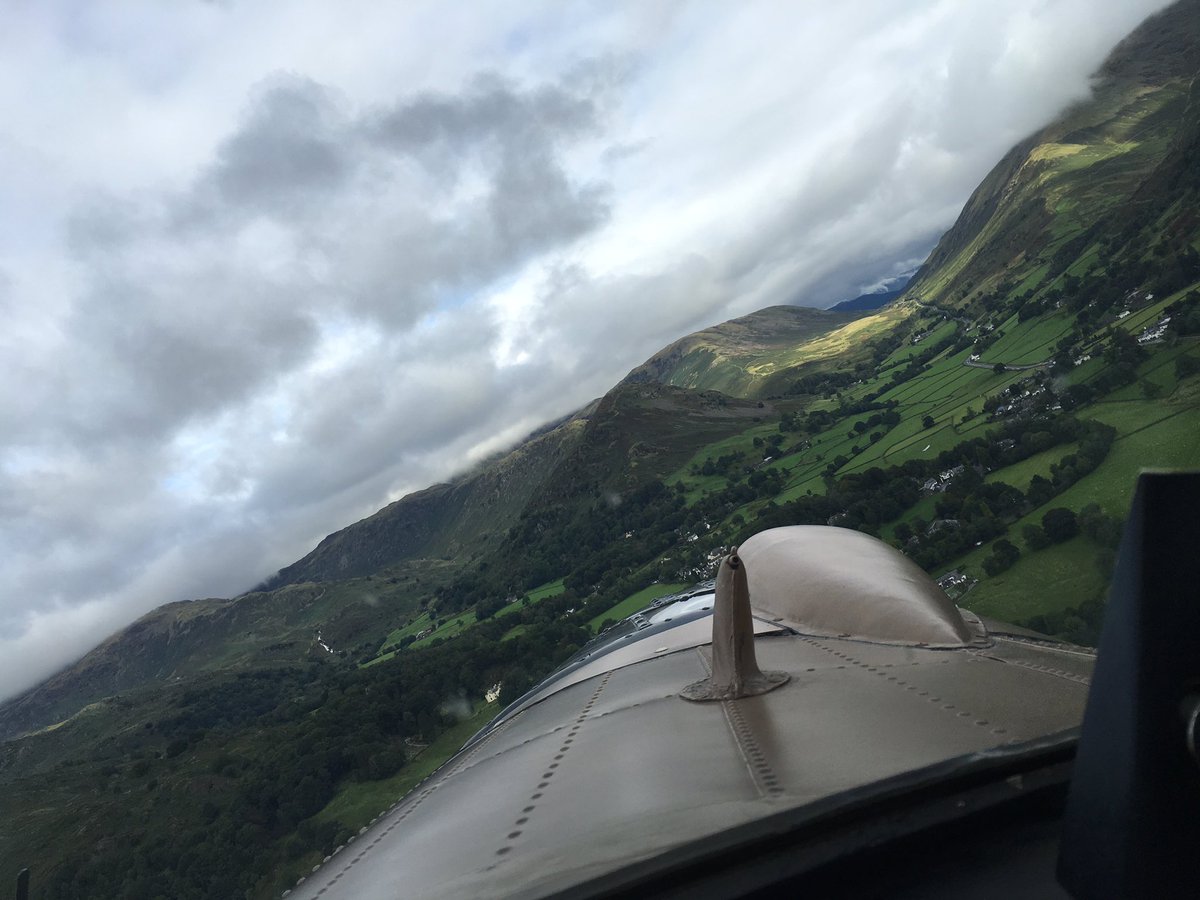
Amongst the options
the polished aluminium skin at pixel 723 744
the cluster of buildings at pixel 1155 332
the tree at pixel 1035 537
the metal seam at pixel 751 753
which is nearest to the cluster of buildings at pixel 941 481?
the cluster of buildings at pixel 1155 332

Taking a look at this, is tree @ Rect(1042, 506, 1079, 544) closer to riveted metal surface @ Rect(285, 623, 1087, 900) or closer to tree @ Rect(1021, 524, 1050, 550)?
tree @ Rect(1021, 524, 1050, 550)

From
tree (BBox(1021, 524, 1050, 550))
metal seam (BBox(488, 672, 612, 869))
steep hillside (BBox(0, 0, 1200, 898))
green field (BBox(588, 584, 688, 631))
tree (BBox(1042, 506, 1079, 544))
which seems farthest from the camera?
green field (BBox(588, 584, 688, 631))

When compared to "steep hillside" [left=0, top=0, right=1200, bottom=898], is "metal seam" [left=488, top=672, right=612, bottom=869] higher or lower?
higher

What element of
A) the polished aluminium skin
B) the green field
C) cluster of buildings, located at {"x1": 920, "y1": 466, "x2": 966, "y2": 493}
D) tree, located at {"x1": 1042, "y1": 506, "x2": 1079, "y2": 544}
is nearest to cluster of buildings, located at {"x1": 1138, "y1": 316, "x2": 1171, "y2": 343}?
cluster of buildings, located at {"x1": 920, "y1": 466, "x2": 966, "y2": 493}

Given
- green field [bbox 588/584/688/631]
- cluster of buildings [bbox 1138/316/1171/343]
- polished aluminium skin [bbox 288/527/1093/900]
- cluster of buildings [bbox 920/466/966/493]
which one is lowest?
green field [bbox 588/584/688/631]

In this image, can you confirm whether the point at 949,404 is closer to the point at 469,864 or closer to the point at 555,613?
the point at 555,613

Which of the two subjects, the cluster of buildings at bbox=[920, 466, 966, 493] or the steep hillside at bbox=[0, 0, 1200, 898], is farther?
the cluster of buildings at bbox=[920, 466, 966, 493]

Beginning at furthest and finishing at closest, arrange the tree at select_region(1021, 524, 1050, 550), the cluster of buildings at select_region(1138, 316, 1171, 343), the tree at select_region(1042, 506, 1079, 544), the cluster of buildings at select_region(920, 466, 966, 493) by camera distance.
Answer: the cluster of buildings at select_region(920, 466, 966, 493) < the cluster of buildings at select_region(1138, 316, 1171, 343) < the tree at select_region(1021, 524, 1050, 550) < the tree at select_region(1042, 506, 1079, 544)

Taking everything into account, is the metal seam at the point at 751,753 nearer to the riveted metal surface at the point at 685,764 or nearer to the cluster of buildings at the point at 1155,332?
the riveted metal surface at the point at 685,764

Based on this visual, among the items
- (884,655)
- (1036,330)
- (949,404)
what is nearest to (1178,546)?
(884,655)
